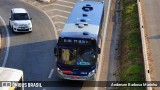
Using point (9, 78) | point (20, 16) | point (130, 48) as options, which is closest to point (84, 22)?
point (130, 48)

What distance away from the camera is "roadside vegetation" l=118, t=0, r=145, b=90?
91.7 feet

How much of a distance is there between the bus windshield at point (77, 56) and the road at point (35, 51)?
2.03 metres

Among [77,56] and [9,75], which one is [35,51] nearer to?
[77,56]

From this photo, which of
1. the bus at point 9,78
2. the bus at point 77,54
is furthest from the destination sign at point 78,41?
the bus at point 9,78

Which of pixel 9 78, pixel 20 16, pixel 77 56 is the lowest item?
pixel 20 16

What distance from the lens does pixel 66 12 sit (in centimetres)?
4691

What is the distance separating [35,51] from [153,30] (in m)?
11.9

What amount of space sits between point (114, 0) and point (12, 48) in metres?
21.1

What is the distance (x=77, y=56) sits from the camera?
2653cm

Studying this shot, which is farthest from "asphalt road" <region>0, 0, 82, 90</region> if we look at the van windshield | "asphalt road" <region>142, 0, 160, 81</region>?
"asphalt road" <region>142, 0, 160, 81</region>

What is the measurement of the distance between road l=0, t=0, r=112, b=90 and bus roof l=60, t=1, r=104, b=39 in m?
3.68

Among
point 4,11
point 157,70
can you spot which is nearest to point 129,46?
point 157,70

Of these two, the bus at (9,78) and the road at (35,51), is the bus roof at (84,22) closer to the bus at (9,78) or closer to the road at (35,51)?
the road at (35,51)

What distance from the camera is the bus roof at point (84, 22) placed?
1063 inches
